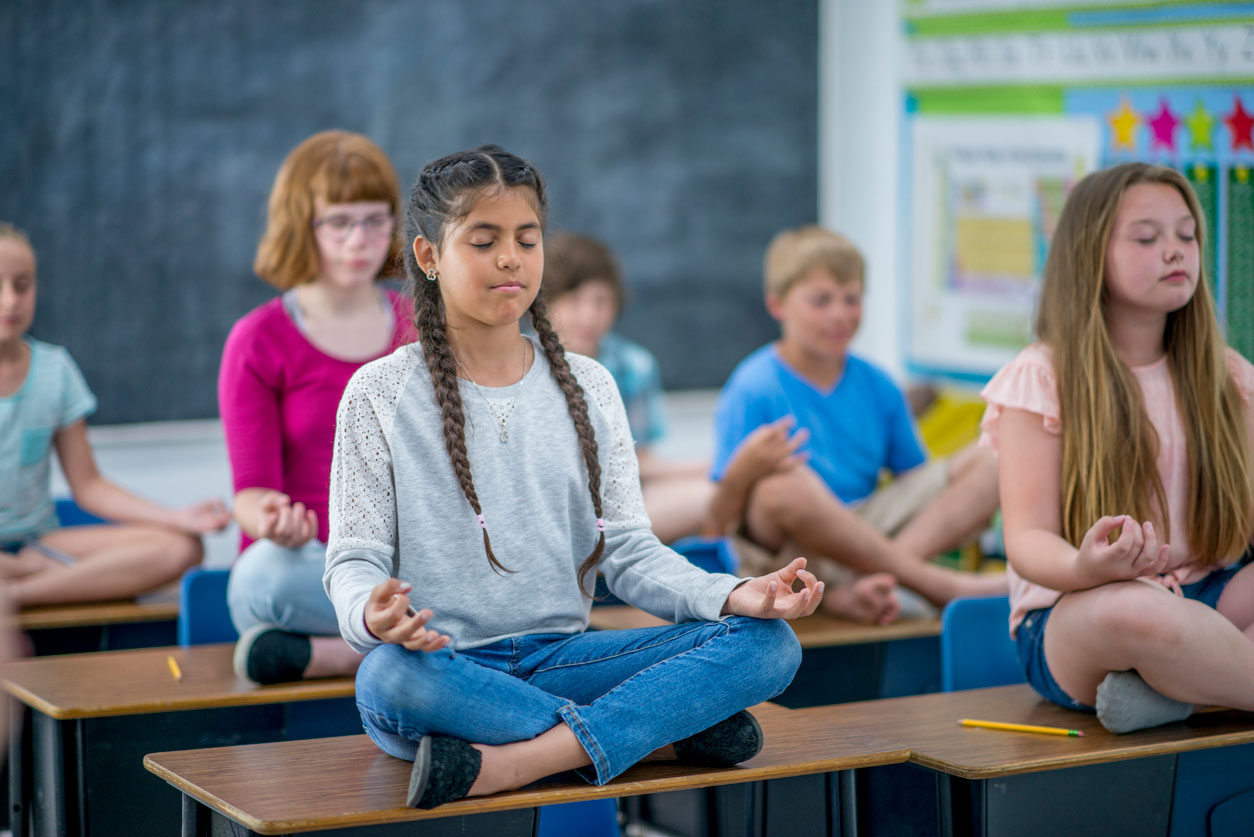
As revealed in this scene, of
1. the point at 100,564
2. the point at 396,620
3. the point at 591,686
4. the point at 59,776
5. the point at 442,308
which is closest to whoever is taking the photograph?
the point at 396,620

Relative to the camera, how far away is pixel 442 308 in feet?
6.47

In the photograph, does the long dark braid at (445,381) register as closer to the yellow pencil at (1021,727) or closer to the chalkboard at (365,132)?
the yellow pencil at (1021,727)

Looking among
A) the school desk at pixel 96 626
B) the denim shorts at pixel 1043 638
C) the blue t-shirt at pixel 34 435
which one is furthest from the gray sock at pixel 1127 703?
the blue t-shirt at pixel 34 435

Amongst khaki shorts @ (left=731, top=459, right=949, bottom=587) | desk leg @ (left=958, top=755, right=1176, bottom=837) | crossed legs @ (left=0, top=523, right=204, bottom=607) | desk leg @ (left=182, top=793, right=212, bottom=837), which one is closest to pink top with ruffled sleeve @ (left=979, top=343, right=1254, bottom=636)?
desk leg @ (left=958, top=755, right=1176, bottom=837)

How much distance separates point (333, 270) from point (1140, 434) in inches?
57.8

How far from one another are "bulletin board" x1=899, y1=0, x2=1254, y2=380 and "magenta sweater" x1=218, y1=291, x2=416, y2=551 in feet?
4.84

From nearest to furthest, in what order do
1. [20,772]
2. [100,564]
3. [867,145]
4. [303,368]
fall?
[20,772]
[303,368]
[100,564]
[867,145]

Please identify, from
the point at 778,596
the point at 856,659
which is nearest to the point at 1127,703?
the point at 778,596

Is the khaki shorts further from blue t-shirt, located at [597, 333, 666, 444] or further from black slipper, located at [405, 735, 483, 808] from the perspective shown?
black slipper, located at [405, 735, 483, 808]

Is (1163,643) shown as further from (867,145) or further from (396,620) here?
(867,145)

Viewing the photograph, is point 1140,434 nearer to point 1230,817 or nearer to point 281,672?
point 1230,817

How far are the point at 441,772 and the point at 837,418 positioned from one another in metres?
1.93

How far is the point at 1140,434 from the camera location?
7.32 ft

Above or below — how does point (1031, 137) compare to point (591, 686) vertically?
above
